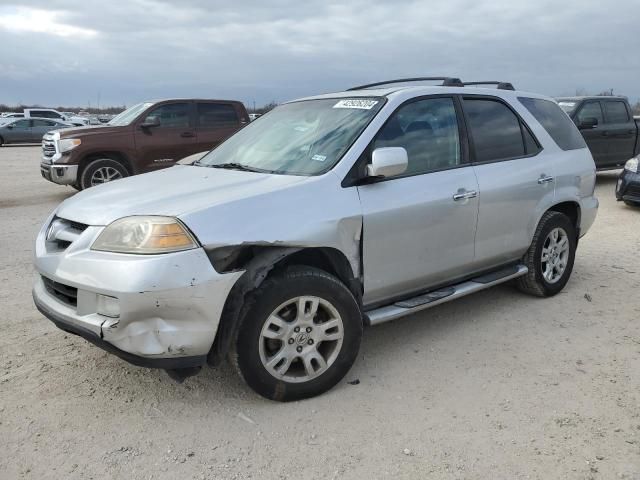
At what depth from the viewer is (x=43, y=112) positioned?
32.0m

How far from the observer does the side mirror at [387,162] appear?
3277 millimetres

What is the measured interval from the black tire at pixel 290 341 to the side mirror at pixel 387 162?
0.67m

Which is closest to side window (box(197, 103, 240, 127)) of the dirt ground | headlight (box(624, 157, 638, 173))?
the dirt ground

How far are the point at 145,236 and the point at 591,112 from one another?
11164 millimetres

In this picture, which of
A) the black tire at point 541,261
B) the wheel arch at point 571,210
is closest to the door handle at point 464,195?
the black tire at point 541,261

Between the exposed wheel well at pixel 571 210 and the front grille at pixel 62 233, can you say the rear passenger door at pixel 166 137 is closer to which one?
the front grille at pixel 62 233

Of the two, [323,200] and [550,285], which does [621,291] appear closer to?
[550,285]

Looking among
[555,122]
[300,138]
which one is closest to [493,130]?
[555,122]

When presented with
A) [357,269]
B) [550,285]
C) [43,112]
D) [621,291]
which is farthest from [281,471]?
[43,112]

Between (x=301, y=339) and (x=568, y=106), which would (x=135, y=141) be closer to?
(x=301, y=339)

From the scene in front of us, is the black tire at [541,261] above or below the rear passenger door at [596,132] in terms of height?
below

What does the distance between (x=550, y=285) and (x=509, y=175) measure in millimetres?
1173

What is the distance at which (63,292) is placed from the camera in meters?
3.06

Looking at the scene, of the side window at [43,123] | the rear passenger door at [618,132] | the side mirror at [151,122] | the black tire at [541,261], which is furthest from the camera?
the side window at [43,123]
